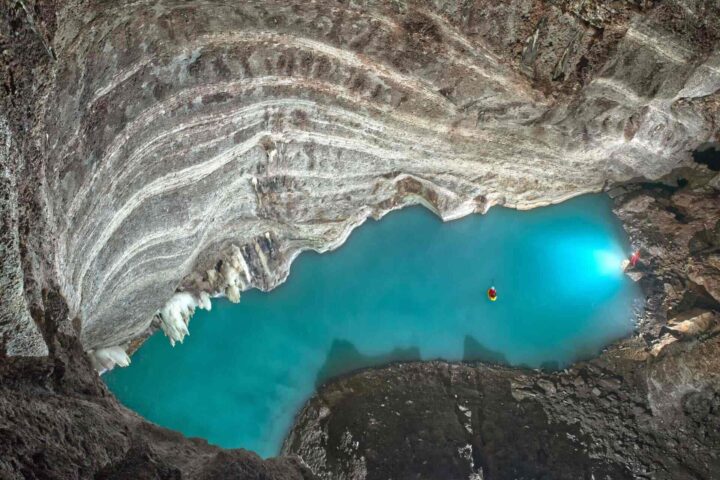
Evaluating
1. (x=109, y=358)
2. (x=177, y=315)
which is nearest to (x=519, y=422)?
(x=177, y=315)

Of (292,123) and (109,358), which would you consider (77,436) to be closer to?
(292,123)

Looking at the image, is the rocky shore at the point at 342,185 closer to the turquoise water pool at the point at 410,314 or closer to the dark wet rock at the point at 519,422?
the dark wet rock at the point at 519,422

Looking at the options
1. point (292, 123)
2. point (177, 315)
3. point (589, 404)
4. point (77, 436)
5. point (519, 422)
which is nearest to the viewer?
point (77, 436)

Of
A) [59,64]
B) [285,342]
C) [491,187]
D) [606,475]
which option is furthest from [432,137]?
[606,475]

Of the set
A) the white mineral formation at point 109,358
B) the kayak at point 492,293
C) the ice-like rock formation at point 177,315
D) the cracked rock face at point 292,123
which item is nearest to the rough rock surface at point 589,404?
the kayak at point 492,293

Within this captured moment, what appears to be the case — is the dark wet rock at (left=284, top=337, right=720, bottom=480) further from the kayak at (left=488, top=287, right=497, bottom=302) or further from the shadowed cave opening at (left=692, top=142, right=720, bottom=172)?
the shadowed cave opening at (left=692, top=142, right=720, bottom=172)

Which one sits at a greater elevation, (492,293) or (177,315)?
(492,293)
